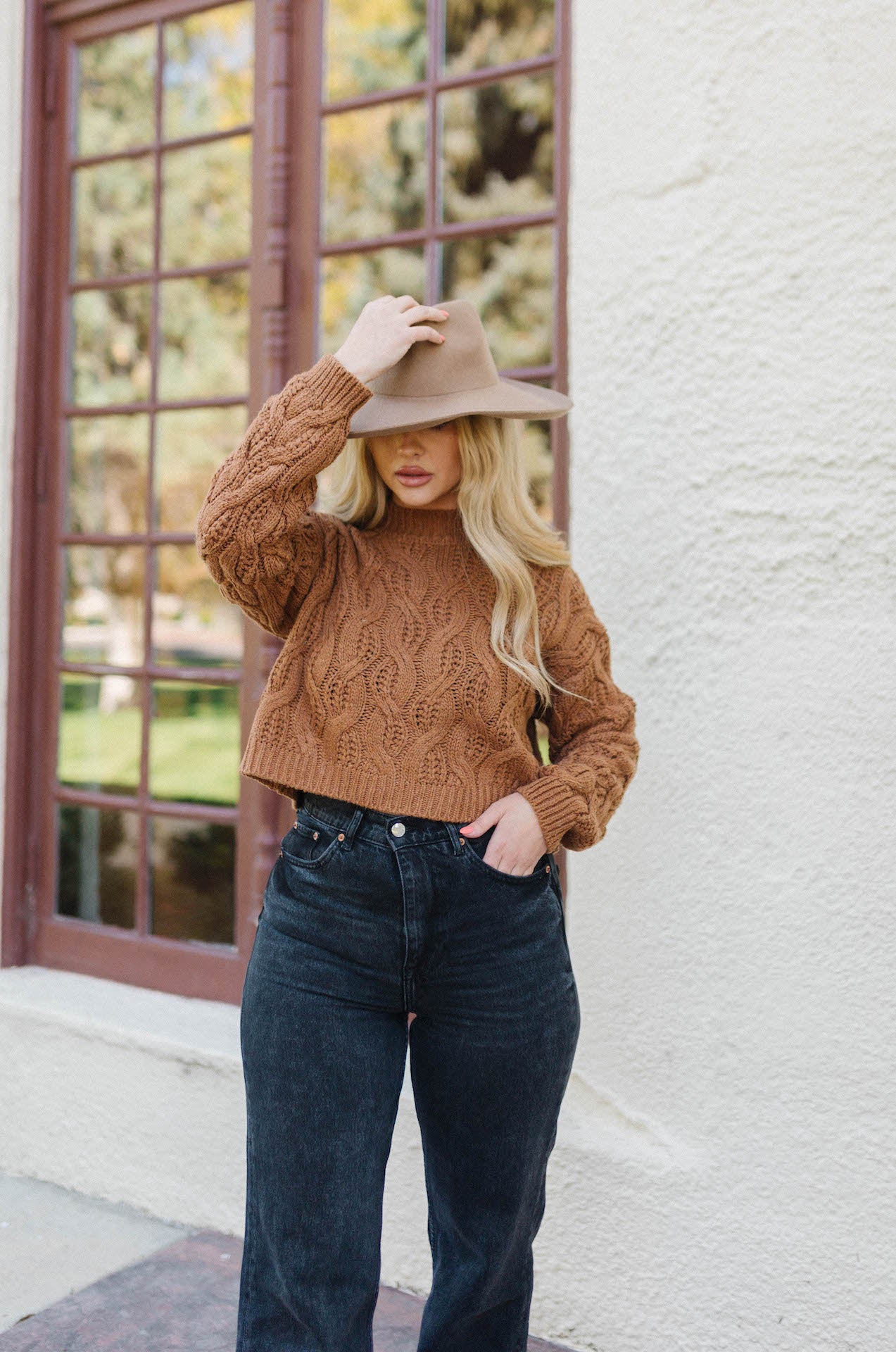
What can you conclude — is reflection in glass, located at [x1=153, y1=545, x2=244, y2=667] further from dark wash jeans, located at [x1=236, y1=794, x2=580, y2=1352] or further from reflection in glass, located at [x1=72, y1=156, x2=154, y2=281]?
dark wash jeans, located at [x1=236, y1=794, x2=580, y2=1352]

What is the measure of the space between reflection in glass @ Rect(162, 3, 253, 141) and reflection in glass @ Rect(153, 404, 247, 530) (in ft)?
2.46

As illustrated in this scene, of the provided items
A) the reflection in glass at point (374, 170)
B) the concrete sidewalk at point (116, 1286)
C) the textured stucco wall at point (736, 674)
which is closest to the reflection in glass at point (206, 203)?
the reflection in glass at point (374, 170)

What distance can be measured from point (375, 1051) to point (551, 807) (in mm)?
461

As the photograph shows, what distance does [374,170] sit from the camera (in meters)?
3.06

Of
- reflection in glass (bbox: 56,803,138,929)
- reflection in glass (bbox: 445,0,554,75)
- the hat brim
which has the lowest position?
reflection in glass (bbox: 56,803,138,929)

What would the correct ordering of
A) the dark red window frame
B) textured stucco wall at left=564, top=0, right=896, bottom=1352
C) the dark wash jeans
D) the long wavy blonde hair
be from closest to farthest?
the dark wash jeans < the long wavy blonde hair < textured stucco wall at left=564, top=0, right=896, bottom=1352 < the dark red window frame

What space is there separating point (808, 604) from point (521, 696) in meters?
0.67

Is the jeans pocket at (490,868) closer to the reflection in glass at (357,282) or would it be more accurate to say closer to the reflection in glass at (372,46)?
the reflection in glass at (357,282)

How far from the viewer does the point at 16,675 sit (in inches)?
135

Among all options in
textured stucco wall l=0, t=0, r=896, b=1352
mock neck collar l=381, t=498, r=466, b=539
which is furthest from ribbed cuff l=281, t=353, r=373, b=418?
textured stucco wall l=0, t=0, r=896, b=1352

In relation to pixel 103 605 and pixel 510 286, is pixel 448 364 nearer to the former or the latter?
pixel 510 286

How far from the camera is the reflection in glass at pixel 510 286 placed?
283 cm

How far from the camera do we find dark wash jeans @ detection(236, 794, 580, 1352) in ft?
6.02

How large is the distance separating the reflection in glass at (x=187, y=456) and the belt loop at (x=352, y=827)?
1.74m
